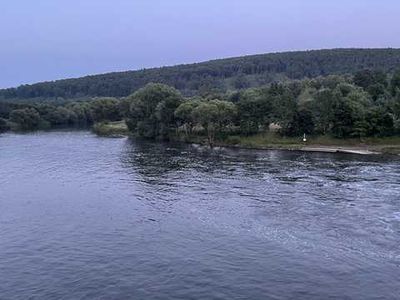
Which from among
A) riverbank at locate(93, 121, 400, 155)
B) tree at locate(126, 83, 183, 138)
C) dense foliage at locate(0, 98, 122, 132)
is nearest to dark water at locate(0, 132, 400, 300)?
riverbank at locate(93, 121, 400, 155)

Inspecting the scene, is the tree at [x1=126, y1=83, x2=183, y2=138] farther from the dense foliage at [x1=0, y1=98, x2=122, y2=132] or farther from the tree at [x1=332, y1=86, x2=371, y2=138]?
the dense foliage at [x1=0, y1=98, x2=122, y2=132]

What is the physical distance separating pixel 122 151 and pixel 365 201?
56.2 meters

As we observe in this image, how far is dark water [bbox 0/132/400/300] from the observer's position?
106 feet

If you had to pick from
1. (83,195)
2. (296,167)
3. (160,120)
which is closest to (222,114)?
(160,120)

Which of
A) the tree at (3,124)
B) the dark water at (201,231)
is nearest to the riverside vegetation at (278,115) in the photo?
the dark water at (201,231)

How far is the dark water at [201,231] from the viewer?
32.2 m

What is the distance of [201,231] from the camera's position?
44.2m

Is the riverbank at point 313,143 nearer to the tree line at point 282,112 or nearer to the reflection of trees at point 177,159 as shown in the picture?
the tree line at point 282,112

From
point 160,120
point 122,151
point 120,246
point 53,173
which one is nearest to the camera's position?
point 120,246

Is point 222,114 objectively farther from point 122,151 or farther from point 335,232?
point 335,232

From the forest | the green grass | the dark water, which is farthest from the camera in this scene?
the forest

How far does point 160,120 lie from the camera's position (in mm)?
→ 123562

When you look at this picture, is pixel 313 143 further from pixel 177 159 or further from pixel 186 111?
pixel 177 159

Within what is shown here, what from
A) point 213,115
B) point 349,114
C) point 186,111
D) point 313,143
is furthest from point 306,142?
point 186,111
